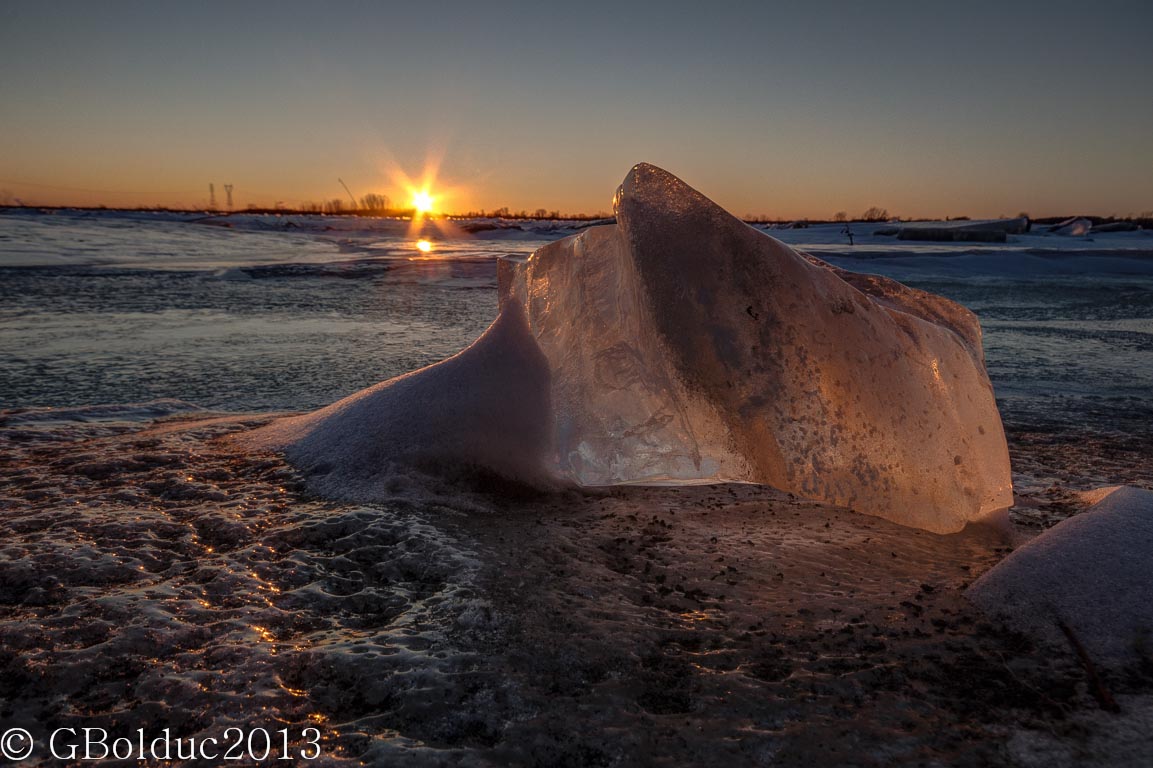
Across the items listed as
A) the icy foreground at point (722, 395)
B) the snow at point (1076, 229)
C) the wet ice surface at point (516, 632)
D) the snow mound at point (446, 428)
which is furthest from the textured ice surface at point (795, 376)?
the snow at point (1076, 229)

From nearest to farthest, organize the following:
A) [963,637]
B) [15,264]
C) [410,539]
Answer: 1. [963,637]
2. [410,539]
3. [15,264]

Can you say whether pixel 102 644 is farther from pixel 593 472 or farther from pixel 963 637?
pixel 963 637

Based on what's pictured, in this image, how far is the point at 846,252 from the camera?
55.4 feet

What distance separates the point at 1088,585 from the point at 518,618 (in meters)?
1.13

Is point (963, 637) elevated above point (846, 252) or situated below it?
below

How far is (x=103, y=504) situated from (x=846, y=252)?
1721 centimetres

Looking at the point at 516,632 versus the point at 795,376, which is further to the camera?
the point at 795,376

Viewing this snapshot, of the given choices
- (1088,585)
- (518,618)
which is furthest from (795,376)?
(518,618)

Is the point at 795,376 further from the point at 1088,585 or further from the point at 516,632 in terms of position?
the point at 516,632

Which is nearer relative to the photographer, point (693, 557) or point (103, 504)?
point (693, 557)

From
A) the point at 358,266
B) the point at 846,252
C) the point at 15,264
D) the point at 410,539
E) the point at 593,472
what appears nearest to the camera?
the point at 410,539

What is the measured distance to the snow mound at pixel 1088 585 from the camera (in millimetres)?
1280

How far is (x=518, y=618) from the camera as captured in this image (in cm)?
135

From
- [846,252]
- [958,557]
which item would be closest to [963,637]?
[958,557]
